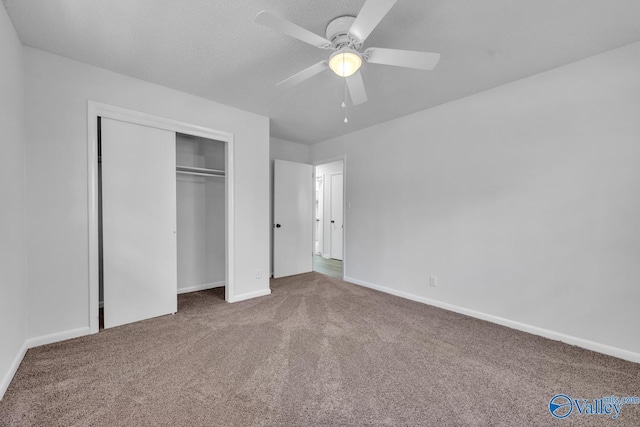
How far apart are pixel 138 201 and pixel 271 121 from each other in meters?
2.03

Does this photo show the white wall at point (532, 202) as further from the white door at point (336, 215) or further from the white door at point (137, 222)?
the white door at point (137, 222)

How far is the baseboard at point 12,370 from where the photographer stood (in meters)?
1.55

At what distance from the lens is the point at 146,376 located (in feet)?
5.77

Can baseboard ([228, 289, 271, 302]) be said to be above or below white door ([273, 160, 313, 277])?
below

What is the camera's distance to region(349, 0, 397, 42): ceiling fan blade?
1.25m

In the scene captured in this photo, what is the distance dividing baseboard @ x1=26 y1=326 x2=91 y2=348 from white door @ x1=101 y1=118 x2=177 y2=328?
18 centimetres

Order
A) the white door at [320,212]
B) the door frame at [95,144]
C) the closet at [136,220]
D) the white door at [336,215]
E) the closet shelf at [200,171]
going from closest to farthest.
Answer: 1. the door frame at [95,144]
2. the closet at [136,220]
3. the closet shelf at [200,171]
4. the white door at [336,215]
5. the white door at [320,212]

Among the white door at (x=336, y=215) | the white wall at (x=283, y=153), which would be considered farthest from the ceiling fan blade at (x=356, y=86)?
the white door at (x=336, y=215)

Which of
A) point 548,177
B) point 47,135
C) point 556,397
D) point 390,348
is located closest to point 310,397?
point 390,348

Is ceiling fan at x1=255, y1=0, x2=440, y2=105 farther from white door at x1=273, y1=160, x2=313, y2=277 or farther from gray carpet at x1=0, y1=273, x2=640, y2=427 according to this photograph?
white door at x1=273, y1=160, x2=313, y2=277

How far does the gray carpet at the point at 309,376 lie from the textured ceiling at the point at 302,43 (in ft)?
8.04

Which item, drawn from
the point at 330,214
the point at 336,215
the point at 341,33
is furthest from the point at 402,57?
the point at 330,214

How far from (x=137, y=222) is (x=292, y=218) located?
250 cm
